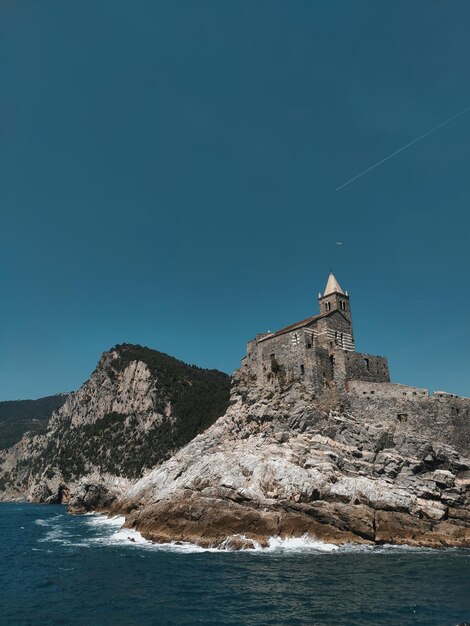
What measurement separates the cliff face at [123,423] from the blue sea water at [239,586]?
180ft

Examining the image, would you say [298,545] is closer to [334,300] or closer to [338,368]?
[338,368]

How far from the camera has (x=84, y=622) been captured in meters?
21.9

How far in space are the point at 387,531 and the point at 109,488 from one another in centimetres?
6984

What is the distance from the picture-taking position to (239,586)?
26062 mm

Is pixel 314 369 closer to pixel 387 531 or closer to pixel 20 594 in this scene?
pixel 387 531

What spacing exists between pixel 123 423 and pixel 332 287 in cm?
8042

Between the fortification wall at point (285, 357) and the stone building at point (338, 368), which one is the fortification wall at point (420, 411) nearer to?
the stone building at point (338, 368)

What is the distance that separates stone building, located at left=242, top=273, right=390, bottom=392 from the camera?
51.2 metres

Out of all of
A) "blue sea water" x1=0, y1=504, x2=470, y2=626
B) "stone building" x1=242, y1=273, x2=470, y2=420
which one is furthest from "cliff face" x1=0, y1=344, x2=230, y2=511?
"blue sea water" x1=0, y1=504, x2=470, y2=626

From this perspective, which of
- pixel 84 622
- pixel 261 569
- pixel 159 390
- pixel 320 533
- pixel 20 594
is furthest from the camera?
pixel 159 390

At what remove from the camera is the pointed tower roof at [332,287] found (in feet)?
183

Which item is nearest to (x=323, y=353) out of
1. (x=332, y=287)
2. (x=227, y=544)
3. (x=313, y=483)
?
(x=332, y=287)

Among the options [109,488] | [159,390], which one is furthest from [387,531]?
[159,390]

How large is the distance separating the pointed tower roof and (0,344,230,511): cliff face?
57.1 metres
